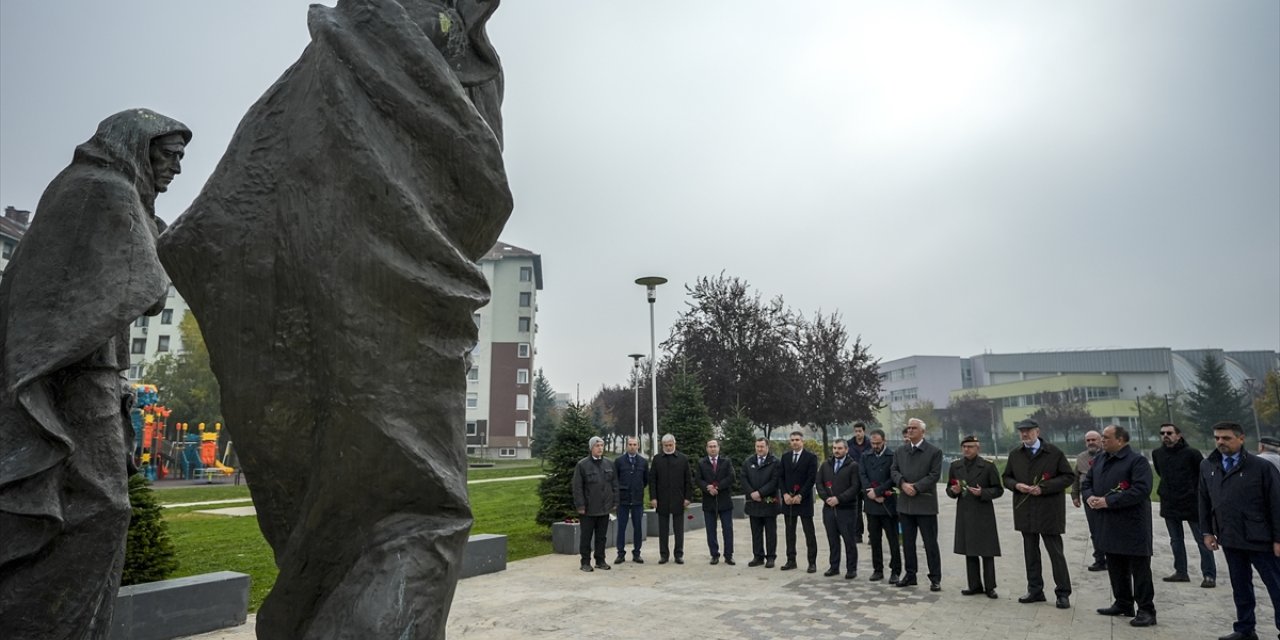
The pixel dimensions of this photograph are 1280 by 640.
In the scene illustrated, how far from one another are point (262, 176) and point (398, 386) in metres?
0.78

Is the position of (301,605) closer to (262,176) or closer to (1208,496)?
(262,176)

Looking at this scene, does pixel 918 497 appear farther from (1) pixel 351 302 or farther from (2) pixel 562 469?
(1) pixel 351 302

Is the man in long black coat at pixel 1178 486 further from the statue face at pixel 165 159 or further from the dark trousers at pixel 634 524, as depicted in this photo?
the statue face at pixel 165 159

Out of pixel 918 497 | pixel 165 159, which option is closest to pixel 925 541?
pixel 918 497

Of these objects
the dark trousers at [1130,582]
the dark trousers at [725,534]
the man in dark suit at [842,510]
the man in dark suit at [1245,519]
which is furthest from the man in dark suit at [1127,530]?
the dark trousers at [725,534]

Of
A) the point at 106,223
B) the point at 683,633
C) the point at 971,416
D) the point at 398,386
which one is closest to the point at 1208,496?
the point at 683,633

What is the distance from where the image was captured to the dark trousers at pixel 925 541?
9484mm

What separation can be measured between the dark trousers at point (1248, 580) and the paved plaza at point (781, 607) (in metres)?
0.38

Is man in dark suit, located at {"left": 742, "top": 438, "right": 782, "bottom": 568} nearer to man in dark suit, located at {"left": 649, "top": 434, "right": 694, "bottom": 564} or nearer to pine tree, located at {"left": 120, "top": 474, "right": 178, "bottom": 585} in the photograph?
man in dark suit, located at {"left": 649, "top": 434, "right": 694, "bottom": 564}

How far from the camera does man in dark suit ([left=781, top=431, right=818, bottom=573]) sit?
11.4 m

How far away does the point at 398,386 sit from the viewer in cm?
204

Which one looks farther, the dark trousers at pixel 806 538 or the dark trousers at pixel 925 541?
the dark trousers at pixel 806 538

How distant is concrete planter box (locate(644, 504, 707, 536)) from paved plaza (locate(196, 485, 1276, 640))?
11.2 ft

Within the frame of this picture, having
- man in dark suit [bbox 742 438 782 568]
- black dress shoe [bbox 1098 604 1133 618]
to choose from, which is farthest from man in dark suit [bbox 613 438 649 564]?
black dress shoe [bbox 1098 604 1133 618]
